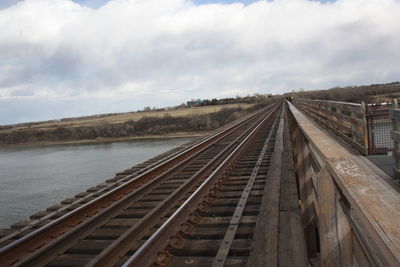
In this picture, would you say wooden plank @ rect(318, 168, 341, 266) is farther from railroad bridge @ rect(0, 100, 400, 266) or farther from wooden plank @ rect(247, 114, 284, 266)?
wooden plank @ rect(247, 114, 284, 266)

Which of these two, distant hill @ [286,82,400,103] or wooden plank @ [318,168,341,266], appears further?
distant hill @ [286,82,400,103]

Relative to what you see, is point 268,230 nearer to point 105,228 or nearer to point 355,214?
point 355,214

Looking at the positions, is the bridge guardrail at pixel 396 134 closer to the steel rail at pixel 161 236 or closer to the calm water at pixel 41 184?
the steel rail at pixel 161 236

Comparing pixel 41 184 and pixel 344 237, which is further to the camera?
pixel 41 184

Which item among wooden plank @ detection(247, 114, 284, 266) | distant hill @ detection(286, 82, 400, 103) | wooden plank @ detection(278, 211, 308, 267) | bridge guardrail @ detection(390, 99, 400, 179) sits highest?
distant hill @ detection(286, 82, 400, 103)

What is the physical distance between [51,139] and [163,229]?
7064cm

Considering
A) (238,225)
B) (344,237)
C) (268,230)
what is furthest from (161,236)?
(344,237)

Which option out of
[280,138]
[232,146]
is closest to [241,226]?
[232,146]

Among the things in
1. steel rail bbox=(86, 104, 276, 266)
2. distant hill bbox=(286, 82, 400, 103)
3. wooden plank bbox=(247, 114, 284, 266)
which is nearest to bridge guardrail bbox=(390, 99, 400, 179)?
wooden plank bbox=(247, 114, 284, 266)

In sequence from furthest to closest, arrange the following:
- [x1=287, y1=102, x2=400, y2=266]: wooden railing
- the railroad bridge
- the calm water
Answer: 1. the calm water
2. the railroad bridge
3. [x1=287, y1=102, x2=400, y2=266]: wooden railing

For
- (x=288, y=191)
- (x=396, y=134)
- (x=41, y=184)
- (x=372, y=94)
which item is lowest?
(x=41, y=184)

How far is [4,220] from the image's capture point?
52.2ft

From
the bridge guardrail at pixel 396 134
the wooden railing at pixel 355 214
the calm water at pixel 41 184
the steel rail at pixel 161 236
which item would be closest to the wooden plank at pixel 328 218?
the wooden railing at pixel 355 214

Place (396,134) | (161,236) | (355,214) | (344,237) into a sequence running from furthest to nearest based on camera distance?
1. (161,236)
2. (344,237)
3. (396,134)
4. (355,214)
